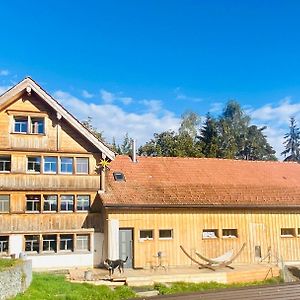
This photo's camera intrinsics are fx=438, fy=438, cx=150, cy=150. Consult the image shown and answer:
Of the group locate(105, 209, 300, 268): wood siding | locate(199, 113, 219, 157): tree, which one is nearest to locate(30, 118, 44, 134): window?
locate(105, 209, 300, 268): wood siding

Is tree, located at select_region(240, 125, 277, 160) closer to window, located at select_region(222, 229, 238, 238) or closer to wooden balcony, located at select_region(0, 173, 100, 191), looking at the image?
window, located at select_region(222, 229, 238, 238)

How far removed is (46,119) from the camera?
23297 mm

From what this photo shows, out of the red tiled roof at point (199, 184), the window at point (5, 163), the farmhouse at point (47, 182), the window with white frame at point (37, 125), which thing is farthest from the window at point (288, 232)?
the window at point (5, 163)

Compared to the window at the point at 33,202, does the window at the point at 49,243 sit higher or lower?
lower

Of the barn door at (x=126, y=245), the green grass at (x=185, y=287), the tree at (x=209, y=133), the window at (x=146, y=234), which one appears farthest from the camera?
the tree at (x=209, y=133)

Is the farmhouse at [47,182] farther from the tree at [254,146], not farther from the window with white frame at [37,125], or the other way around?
the tree at [254,146]

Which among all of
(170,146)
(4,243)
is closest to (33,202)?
(4,243)

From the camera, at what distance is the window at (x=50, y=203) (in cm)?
2270

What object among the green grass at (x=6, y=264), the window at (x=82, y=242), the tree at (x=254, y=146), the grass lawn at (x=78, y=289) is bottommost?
the grass lawn at (x=78, y=289)

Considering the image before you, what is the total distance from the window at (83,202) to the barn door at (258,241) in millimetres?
9173

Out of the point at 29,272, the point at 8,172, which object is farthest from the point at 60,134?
the point at 29,272

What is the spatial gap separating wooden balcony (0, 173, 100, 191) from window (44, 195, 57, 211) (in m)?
0.43

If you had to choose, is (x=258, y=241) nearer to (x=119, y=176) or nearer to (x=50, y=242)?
(x=119, y=176)

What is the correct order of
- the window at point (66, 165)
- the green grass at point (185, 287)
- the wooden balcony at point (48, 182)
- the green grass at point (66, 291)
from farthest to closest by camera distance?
the window at point (66, 165) → the wooden balcony at point (48, 182) → the green grass at point (185, 287) → the green grass at point (66, 291)
